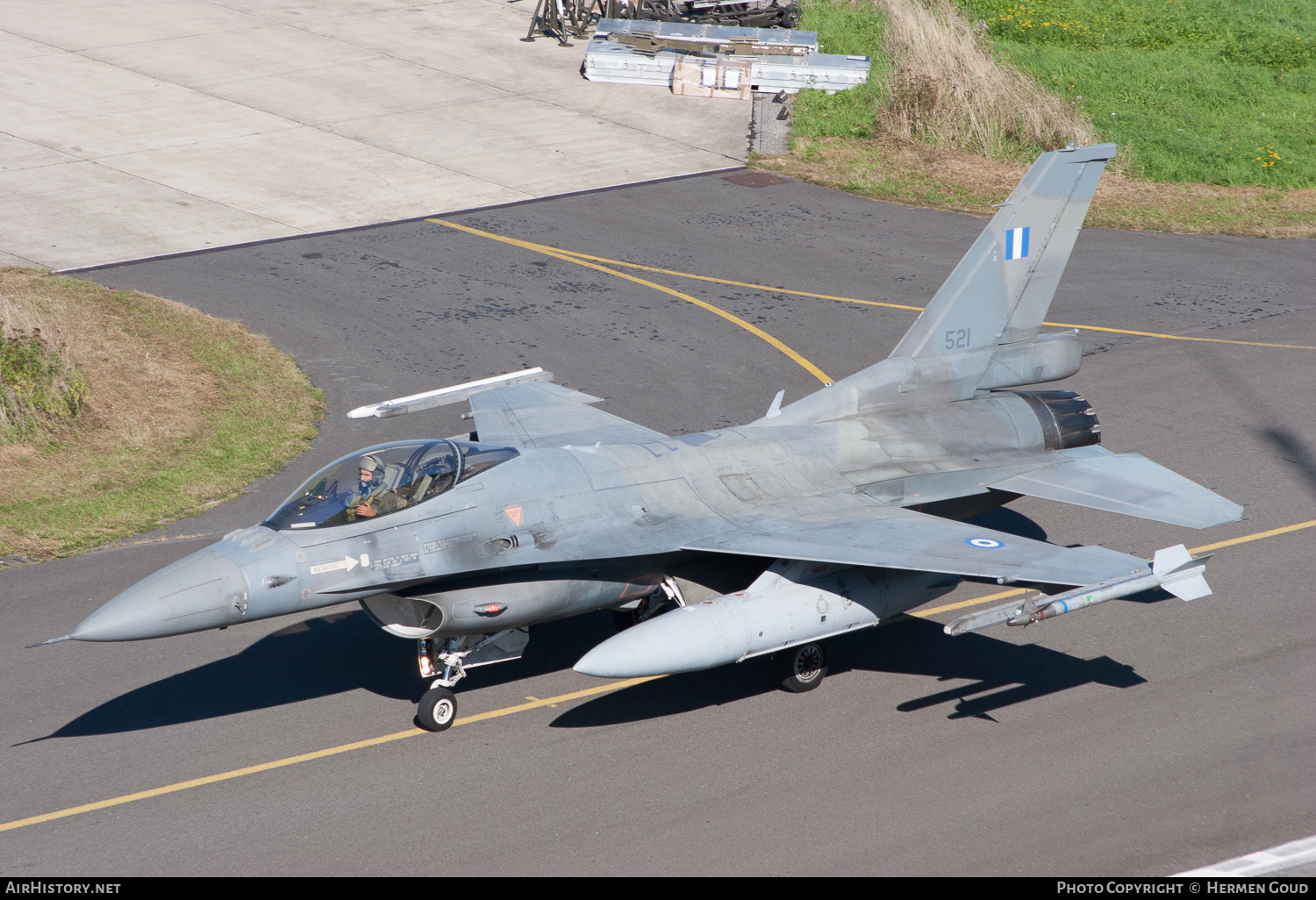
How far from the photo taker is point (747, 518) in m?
12.0

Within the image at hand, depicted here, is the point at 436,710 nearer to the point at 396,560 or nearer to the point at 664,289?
the point at 396,560

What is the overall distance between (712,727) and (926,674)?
2.61 m

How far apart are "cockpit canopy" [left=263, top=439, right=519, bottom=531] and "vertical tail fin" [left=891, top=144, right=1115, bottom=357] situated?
5929 mm

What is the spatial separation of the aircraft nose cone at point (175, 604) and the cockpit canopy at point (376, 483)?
754 millimetres

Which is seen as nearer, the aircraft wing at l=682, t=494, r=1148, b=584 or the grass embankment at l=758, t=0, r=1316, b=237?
the aircraft wing at l=682, t=494, r=1148, b=584

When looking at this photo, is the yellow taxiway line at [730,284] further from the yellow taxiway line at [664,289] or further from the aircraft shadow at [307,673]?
the aircraft shadow at [307,673]

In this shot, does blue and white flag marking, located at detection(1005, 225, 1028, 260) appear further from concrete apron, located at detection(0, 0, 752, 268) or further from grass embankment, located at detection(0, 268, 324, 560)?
concrete apron, located at detection(0, 0, 752, 268)

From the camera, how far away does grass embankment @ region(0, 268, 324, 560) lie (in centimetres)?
1549

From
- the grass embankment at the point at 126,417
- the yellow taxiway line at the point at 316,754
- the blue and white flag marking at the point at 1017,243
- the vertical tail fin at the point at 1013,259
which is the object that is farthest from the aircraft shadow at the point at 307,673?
the blue and white flag marking at the point at 1017,243

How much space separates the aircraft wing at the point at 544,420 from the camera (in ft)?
44.9

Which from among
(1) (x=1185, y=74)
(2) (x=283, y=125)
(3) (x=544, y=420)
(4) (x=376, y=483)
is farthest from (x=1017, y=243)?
(1) (x=1185, y=74)

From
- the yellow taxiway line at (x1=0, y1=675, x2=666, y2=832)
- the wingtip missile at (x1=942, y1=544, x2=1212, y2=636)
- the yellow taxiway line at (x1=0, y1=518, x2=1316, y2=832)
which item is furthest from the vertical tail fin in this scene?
the yellow taxiway line at (x1=0, y1=675, x2=666, y2=832)

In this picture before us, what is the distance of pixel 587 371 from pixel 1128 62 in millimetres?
25909

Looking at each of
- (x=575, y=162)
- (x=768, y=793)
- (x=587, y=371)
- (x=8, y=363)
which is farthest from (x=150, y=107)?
(x=768, y=793)
